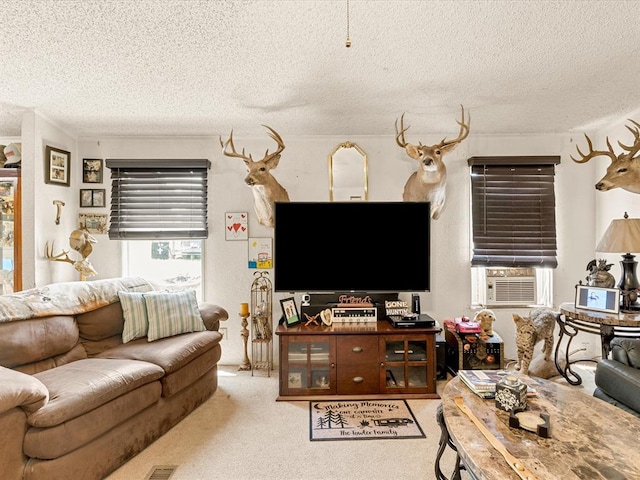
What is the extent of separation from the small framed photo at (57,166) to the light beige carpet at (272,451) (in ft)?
8.30

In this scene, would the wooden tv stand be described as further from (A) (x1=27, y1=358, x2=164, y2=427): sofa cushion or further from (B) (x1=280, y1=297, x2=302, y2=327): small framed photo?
(A) (x1=27, y1=358, x2=164, y2=427): sofa cushion

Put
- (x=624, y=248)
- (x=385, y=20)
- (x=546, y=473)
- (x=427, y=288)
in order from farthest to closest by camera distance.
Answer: (x=427, y=288), (x=624, y=248), (x=385, y=20), (x=546, y=473)

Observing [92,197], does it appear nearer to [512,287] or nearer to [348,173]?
[348,173]

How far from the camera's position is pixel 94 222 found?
3682 mm

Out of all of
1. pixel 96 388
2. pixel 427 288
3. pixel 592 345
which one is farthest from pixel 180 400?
pixel 592 345

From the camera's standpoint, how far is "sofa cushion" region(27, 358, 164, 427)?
1.73 m

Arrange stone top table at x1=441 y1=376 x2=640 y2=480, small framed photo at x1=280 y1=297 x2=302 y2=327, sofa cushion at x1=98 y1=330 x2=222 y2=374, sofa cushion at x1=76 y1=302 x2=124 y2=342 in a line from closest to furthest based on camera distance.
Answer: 1. stone top table at x1=441 y1=376 x2=640 y2=480
2. sofa cushion at x1=98 y1=330 x2=222 y2=374
3. sofa cushion at x1=76 y1=302 x2=124 y2=342
4. small framed photo at x1=280 y1=297 x2=302 y2=327

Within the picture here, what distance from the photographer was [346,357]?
288 centimetres

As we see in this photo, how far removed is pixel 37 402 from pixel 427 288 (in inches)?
108

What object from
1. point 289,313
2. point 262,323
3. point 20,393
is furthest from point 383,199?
point 20,393

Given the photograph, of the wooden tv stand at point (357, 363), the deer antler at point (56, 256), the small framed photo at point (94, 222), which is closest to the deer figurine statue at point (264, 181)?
the wooden tv stand at point (357, 363)

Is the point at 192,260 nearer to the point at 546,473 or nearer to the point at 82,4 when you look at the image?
the point at 82,4

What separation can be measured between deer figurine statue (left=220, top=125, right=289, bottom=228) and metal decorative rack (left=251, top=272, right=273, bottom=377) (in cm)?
62

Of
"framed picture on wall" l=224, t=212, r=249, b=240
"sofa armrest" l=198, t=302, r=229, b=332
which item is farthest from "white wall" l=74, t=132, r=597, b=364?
"sofa armrest" l=198, t=302, r=229, b=332
